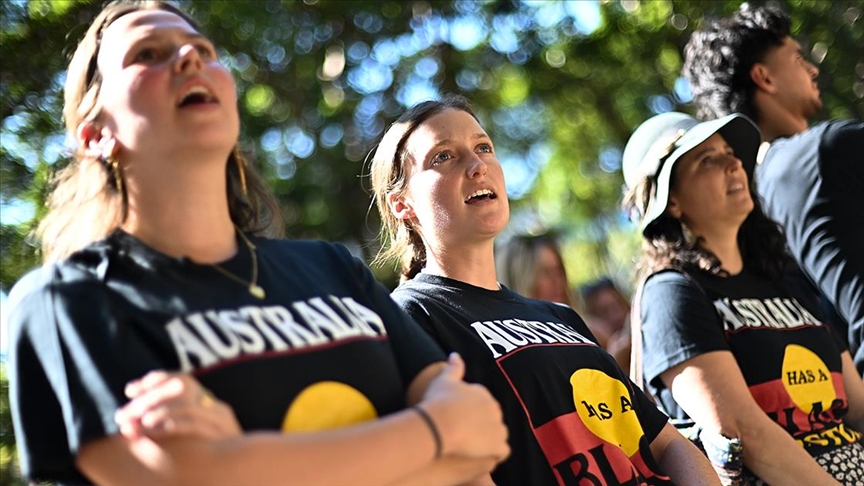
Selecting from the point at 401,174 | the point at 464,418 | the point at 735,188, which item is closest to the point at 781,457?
the point at 735,188

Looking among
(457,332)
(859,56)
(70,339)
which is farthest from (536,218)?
(70,339)

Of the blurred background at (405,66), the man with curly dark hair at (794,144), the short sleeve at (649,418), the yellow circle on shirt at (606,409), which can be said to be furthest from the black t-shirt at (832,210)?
the blurred background at (405,66)

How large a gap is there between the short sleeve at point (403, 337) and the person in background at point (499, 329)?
0.40 metres

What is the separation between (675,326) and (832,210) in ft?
3.03

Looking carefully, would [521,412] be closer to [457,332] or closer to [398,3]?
[457,332]

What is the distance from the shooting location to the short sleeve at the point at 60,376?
165cm

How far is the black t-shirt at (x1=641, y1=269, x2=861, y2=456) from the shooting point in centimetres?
311

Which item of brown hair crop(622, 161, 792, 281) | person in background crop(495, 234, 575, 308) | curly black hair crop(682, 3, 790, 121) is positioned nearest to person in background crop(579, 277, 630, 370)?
person in background crop(495, 234, 575, 308)

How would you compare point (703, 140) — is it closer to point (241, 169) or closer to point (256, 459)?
point (241, 169)

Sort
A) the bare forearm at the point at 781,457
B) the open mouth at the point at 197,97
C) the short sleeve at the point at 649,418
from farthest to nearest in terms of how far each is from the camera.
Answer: the bare forearm at the point at 781,457 → the short sleeve at the point at 649,418 → the open mouth at the point at 197,97

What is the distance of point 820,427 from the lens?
→ 10.4ft

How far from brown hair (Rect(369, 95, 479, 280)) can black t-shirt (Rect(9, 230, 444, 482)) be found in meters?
1.06

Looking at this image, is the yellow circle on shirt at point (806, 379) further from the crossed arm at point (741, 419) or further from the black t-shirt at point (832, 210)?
the black t-shirt at point (832, 210)

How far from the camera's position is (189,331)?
177 centimetres
